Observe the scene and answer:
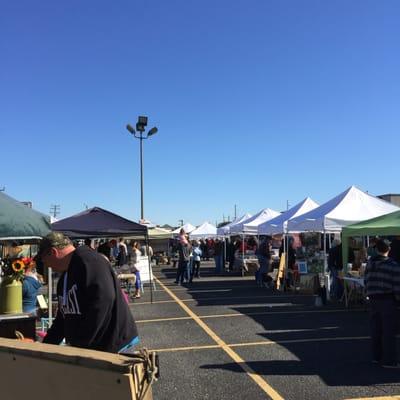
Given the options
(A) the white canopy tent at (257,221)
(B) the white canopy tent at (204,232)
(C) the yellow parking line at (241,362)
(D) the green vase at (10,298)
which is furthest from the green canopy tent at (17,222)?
(B) the white canopy tent at (204,232)

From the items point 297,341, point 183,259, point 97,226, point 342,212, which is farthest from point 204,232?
point 297,341

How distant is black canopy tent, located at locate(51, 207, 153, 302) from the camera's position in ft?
38.5

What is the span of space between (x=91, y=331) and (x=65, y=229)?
30.9 feet

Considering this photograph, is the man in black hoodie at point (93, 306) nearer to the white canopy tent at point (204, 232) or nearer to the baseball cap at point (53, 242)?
the baseball cap at point (53, 242)

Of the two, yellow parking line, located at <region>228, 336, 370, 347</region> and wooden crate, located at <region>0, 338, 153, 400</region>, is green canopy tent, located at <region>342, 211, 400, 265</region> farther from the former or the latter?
wooden crate, located at <region>0, 338, 153, 400</region>

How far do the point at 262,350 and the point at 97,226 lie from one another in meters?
6.03

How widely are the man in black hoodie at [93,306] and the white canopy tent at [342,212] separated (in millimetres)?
10680

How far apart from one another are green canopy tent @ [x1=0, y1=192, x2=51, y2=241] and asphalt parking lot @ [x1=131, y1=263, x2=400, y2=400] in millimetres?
2262

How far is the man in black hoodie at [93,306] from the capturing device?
2809 millimetres

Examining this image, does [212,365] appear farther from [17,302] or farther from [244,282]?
[244,282]

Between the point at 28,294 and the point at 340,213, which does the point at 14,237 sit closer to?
the point at 28,294

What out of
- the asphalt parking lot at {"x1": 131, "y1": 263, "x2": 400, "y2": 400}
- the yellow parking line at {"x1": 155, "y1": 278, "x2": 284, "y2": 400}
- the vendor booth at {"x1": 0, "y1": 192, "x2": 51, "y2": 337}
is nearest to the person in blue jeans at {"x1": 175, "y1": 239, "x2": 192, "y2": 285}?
the asphalt parking lot at {"x1": 131, "y1": 263, "x2": 400, "y2": 400}

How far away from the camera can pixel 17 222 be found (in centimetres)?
543

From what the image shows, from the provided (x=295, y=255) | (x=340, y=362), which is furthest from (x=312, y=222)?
(x=340, y=362)
